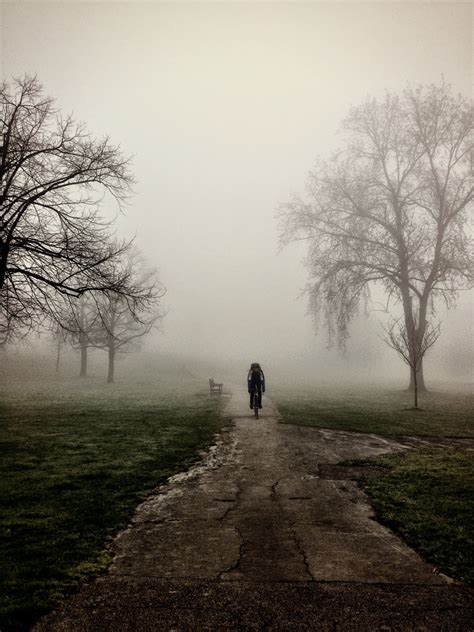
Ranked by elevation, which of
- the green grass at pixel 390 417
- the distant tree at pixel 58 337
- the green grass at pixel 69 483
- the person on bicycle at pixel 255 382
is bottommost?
the green grass at pixel 390 417

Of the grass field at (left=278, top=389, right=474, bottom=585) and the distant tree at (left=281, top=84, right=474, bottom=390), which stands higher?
the distant tree at (left=281, top=84, right=474, bottom=390)

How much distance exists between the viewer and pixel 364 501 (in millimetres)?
5785

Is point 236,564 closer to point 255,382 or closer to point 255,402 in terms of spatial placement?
point 255,402

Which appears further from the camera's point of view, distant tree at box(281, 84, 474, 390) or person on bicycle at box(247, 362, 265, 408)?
distant tree at box(281, 84, 474, 390)

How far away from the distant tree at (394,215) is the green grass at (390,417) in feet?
17.0

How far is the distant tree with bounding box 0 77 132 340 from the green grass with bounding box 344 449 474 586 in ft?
26.8

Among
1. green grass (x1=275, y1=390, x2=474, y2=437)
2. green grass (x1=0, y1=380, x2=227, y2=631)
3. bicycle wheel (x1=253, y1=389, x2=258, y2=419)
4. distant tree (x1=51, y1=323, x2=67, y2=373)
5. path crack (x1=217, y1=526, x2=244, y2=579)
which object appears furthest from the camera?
distant tree (x1=51, y1=323, x2=67, y2=373)

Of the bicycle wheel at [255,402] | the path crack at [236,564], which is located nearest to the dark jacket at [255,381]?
the bicycle wheel at [255,402]

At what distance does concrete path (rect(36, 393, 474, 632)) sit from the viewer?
115 inches

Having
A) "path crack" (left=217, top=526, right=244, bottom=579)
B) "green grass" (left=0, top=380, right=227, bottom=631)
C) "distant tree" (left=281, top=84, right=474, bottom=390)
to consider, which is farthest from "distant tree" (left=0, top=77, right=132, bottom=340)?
"distant tree" (left=281, top=84, right=474, bottom=390)

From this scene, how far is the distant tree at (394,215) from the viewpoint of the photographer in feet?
69.4

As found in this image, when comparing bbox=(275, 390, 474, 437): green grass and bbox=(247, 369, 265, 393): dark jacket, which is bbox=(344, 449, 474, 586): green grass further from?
bbox=(247, 369, 265, 393): dark jacket

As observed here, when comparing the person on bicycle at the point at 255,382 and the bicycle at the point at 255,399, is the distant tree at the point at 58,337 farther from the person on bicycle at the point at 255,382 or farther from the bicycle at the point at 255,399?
the bicycle at the point at 255,399

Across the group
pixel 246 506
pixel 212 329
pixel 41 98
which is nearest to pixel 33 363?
pixel 41 98
